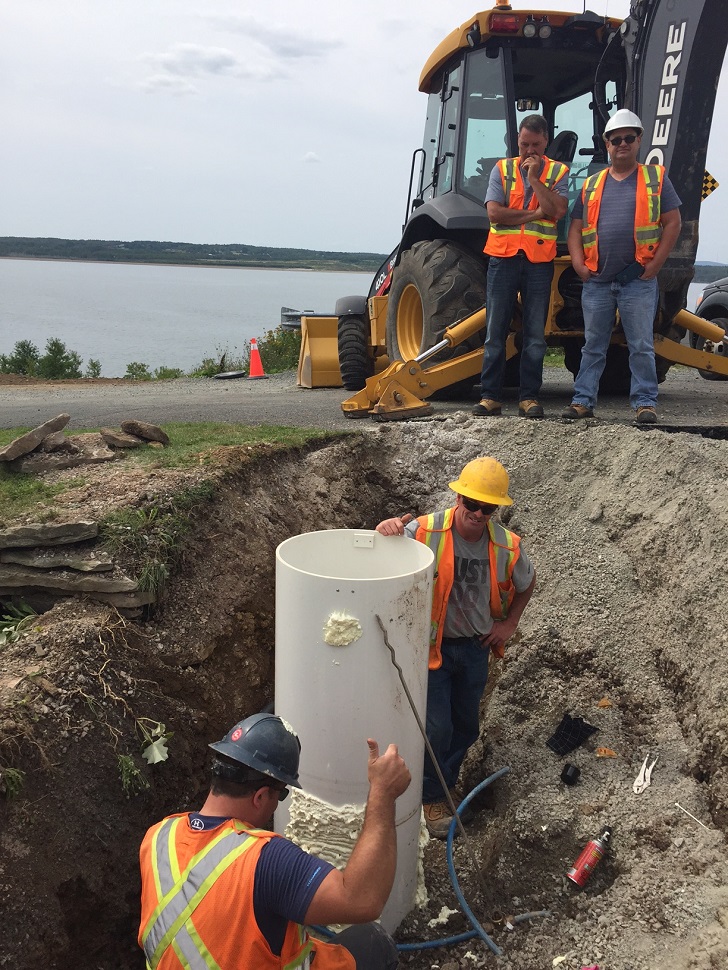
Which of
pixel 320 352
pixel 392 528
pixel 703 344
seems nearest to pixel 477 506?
pixel 392 528

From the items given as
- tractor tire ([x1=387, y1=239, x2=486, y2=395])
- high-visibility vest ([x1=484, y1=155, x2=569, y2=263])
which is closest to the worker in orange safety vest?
high-visibility vest ([x1=484, y1=155, x2=569, y2=263])

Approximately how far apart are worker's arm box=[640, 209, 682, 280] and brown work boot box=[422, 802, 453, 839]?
3.67m

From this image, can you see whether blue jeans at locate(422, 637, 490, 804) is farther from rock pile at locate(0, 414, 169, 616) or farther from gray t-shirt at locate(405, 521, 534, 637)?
rock pile at locate(0, 414, 169, 616)

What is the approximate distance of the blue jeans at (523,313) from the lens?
5.87 metres

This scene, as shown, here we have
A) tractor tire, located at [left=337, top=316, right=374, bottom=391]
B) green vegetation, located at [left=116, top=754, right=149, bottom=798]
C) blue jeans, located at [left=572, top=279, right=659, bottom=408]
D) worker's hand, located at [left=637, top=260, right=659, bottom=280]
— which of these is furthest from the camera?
tractor tire, located at [left=337, top=316, right=374, bottom=391]

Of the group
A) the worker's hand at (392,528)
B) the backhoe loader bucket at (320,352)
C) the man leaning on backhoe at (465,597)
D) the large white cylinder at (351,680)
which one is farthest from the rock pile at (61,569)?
the backhoe loader bucket at (320,352)

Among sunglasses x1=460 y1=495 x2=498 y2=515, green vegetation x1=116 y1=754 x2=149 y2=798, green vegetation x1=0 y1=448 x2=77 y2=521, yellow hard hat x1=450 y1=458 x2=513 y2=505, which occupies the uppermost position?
yellow hard hat x1=450 y1=458 x2=513 y2=505

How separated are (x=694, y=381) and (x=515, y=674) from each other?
21.0 feet

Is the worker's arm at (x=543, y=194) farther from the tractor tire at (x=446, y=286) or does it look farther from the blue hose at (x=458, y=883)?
the blue hose at (x=458, y=883)

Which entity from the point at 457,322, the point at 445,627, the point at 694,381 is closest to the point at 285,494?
the point at 445,627

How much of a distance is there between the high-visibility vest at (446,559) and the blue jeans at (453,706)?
135mm

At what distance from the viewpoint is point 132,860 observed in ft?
11.5

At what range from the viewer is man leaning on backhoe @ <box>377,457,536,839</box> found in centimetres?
382

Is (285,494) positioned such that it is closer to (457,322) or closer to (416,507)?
(416,507)
